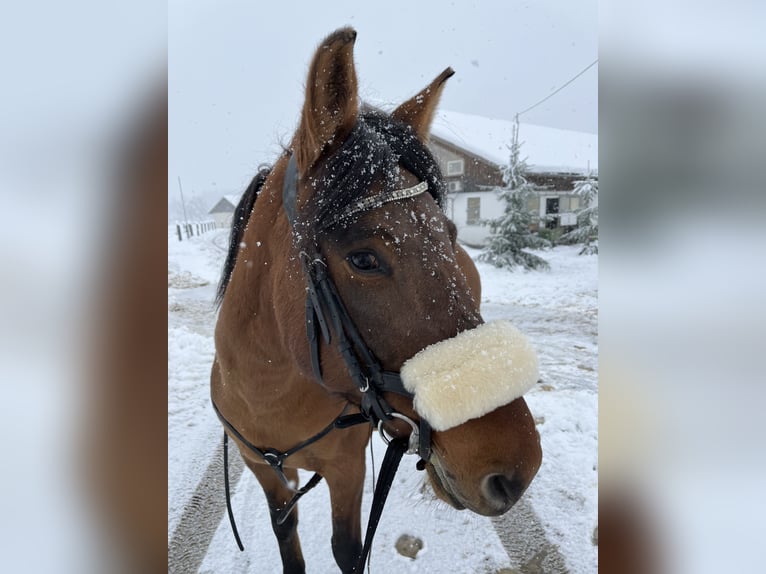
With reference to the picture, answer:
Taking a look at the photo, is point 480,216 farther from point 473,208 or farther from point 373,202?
point 373,202

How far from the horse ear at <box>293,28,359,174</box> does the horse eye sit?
0.39 m

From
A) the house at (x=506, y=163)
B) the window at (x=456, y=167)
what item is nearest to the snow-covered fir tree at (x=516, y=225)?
the house at (x=506, y=163)

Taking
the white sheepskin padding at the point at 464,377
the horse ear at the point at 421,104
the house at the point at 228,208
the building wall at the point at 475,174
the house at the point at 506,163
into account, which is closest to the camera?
the white sheepskin padding at the point at 464,377

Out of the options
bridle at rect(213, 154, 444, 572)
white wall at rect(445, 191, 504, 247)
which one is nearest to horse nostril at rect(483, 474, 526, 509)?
bridle at rect(213, 154, 444, 572)

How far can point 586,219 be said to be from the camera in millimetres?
12797

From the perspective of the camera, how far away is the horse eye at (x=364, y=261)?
4.27ft

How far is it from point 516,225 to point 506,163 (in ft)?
7.80

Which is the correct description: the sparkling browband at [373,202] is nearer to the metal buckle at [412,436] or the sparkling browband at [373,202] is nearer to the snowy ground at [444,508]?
the metal buckle at [412,436]

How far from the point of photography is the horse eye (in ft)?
4.27

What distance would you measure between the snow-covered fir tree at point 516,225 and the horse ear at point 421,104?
1269 centimetres

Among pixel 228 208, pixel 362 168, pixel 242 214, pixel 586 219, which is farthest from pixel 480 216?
pixel 362 168
